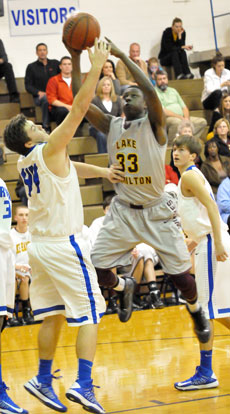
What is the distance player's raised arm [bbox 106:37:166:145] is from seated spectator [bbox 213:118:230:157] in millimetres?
5132

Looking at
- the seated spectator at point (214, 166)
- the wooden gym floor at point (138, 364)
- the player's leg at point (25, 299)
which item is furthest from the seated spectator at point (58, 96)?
the wooden gym floor at point (138, 364)

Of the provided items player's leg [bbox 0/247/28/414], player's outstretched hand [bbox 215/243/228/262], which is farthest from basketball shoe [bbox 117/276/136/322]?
player's leg [bbox 0/247/28/414]

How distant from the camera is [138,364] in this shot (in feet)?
19.3

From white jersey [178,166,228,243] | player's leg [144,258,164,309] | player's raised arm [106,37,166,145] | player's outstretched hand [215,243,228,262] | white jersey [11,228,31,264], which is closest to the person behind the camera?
player's raised arm [106,37,166,145]

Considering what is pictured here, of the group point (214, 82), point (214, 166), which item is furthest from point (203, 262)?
point (214, 82)

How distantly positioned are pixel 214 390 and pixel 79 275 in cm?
149

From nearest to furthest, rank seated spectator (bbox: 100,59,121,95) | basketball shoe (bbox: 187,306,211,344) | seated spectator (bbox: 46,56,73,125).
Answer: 1. basketball shoe (bbox: 187,306,211,344)
2. seated spectator (bbox: 46,56,73,125)
3. seated spectator (bbox: 100,59,121,95)

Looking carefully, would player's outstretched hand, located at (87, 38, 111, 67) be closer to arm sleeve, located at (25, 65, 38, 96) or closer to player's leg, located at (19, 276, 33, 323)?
player's leg, located at (19, 276, 33, 323)

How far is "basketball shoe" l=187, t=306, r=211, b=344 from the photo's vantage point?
16.0 ft

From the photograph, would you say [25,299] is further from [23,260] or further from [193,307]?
[193,307]

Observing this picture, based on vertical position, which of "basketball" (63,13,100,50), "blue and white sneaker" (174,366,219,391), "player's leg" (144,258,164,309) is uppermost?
"basketball" (63,13,100,50)

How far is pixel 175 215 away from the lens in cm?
508

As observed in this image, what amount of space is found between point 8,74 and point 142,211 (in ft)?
23.5

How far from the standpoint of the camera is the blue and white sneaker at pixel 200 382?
16.3 ft
